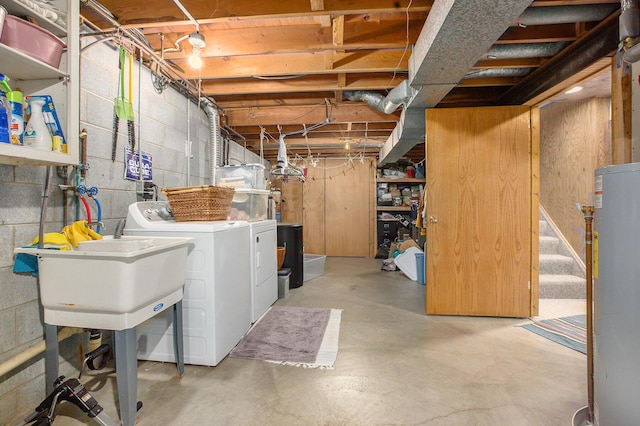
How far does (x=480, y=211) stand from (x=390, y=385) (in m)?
1.84

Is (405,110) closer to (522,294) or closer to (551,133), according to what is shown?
(522,294)

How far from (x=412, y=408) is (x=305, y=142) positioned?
13.9 ft

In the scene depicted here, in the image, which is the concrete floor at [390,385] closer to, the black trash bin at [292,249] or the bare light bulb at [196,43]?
the black trash bin at [292,249]

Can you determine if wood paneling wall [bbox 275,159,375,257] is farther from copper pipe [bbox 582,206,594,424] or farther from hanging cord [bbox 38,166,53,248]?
hanging cord [bbox 38,166,53,248]

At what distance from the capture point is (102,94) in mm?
1969

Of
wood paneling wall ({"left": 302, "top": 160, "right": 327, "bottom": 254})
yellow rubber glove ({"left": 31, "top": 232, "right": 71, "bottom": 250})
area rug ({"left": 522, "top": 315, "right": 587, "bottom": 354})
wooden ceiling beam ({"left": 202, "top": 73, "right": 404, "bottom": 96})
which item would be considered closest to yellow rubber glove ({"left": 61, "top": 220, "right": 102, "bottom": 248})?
yellow rubber glove ({"left": 31, "top": 232, "right": 71, "bottom": 250})

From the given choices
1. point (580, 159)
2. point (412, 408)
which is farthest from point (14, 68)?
point (580, 159)

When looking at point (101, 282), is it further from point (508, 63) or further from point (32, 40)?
point (508, 63)

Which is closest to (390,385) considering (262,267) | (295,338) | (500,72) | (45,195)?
(295,338)

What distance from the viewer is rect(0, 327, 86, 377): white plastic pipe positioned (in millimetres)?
1370

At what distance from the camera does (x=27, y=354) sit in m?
1.47

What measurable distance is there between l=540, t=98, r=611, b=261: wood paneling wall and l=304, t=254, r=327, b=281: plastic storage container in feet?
10.8

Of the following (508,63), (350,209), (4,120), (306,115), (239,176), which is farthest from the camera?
(350,209)

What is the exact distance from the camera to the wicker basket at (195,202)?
6.76 feet
